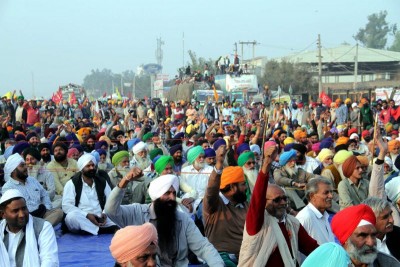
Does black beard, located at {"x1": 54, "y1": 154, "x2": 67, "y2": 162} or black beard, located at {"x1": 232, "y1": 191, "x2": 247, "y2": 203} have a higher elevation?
black beard, located at {"x1": 232, "y1": 191, "x2": 247, "y2": 203}

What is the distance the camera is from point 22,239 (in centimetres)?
613

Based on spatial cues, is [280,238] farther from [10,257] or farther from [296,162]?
[296,162]

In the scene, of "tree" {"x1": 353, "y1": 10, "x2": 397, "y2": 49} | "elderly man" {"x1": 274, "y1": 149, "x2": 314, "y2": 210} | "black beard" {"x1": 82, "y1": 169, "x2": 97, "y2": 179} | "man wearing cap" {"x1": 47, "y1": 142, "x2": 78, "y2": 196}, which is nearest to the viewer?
"black beard" {"x1": 82, "y1": 169, "x2": 97, "y2": 179}

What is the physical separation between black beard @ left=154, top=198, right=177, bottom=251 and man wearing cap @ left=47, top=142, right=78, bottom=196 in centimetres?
518

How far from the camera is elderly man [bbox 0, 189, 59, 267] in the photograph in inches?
239

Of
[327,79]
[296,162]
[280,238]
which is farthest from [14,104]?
[327,79]

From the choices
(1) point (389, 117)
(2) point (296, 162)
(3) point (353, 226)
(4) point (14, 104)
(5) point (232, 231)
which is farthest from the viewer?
(4) point (14, 104)

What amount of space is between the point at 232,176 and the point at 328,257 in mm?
3527

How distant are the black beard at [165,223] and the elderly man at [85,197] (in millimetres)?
3330

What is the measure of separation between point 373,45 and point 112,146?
114 meters

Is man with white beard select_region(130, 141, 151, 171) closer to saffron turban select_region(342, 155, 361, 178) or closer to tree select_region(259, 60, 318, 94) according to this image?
saffron turban select_region(342, 155, 361, 178)

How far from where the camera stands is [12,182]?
9266mm

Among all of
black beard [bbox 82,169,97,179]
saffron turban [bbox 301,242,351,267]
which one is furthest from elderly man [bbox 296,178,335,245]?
black beard [bbox 82,169,97,179]

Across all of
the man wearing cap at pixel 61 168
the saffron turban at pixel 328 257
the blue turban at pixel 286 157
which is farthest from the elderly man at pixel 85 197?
the saffron turban at pixel 328 257
